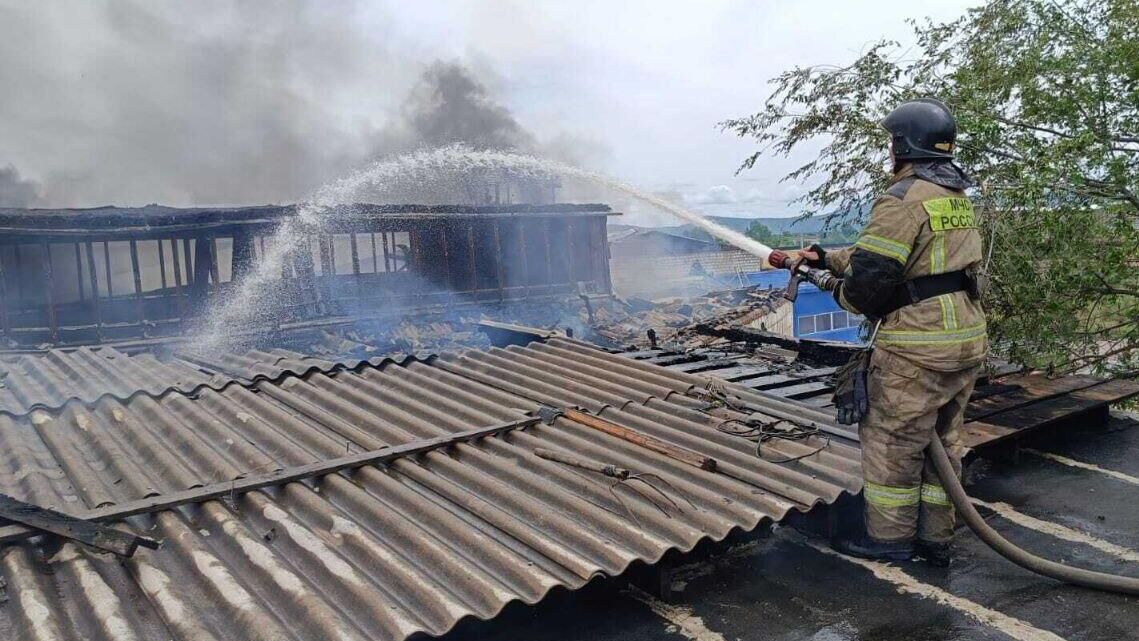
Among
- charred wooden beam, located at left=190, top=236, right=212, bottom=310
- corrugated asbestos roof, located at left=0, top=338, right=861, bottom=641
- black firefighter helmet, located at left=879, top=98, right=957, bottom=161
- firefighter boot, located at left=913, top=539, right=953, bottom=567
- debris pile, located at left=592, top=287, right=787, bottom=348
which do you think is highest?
black firefighter helmet, located at left=879, top=98, right=957, bottom=161

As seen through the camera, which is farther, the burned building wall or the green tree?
the burned building wall

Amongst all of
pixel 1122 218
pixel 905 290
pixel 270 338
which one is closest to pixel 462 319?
pixel 270 338

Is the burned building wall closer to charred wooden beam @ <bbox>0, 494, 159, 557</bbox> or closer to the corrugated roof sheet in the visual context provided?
the corrugated roof sheet

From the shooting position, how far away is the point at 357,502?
321 centimetres

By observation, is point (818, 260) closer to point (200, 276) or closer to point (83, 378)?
point (83, 378)

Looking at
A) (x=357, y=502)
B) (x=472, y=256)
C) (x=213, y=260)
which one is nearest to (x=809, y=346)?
(x=357, y=502)

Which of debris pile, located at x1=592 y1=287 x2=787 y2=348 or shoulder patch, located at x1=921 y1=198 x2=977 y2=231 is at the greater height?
shoulder patch, located at x1=921 y1=198 x2=977 y2=231

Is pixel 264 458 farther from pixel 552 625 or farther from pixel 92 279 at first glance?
pixel 92 279

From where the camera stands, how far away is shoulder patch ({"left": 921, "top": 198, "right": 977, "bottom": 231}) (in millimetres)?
3389

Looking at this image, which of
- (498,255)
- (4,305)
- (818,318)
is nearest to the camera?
(4,305)

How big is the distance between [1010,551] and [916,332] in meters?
1.05

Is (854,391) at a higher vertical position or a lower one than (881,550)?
higher

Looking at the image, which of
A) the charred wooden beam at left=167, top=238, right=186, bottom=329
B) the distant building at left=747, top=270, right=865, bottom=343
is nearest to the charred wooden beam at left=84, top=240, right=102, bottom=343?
the charred wooden beam at left=167, top=238, right=186, bottom=329

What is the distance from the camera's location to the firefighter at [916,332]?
3.39 meters
